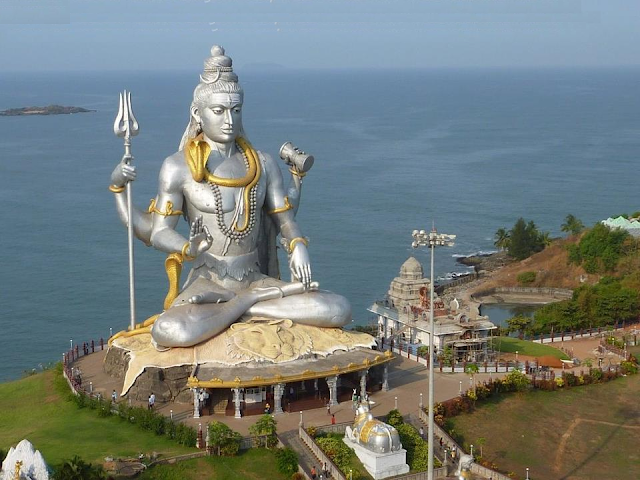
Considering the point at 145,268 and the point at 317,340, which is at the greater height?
the point at 317,340

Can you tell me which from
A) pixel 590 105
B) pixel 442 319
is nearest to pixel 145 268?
pixel 442 319

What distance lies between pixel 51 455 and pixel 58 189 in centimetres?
4965

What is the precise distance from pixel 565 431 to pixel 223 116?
1092 centimetres

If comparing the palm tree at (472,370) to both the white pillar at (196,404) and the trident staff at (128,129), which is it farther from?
the trident staff at (128,129)

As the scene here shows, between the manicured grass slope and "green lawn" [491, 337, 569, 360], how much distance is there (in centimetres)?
340

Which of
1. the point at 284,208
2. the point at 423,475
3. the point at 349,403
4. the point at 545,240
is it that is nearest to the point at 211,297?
the point at 284,208

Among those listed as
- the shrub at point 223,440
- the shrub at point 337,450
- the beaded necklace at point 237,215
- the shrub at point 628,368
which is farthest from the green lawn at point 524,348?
the shrub at point 223,440

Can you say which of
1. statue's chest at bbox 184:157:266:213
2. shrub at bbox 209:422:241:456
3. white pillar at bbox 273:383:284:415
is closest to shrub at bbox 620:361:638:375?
white pillar at bbox 273:383:284:415

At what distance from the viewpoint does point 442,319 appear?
30234 millimetres

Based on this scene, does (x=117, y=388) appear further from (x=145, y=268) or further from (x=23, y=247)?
(x=23, y=247)

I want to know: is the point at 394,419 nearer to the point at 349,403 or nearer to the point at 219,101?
the point at 349,403

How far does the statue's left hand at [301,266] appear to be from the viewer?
26.0 meters

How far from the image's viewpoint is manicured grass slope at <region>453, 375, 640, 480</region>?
22.4 m

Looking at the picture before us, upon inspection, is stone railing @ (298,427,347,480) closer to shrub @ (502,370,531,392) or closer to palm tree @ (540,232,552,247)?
shrub @ (502,370,531,392)
